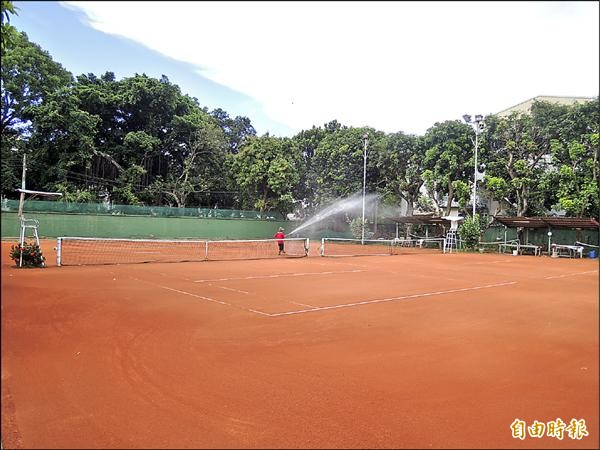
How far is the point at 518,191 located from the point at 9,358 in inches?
1125

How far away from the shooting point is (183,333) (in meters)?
5.64

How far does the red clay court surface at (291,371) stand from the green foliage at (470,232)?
18.1 metres

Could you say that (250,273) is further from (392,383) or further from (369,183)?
(369,183)

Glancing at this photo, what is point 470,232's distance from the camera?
81.3 feet

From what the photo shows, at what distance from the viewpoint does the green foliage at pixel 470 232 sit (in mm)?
24750

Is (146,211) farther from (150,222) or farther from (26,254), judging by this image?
(26,254)

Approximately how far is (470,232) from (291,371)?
74.3ft

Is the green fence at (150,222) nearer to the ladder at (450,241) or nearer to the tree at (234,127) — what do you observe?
the tree at (234,127)

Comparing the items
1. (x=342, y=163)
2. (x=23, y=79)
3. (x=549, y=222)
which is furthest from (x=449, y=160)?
(x=23, y=79)

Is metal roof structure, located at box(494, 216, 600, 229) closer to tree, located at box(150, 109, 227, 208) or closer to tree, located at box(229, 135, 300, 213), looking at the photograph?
tree, located at box(229, 135, 300, 213)

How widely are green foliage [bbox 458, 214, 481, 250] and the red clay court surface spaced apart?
18.1 meters

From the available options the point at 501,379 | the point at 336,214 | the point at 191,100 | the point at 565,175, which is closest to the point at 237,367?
the point at 501,379

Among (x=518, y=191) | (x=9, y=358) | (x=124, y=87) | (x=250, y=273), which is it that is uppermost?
(x=124, y=87)

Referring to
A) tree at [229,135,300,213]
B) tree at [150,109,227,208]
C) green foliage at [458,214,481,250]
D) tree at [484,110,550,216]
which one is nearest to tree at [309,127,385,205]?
tree at [229,135,300,213]
